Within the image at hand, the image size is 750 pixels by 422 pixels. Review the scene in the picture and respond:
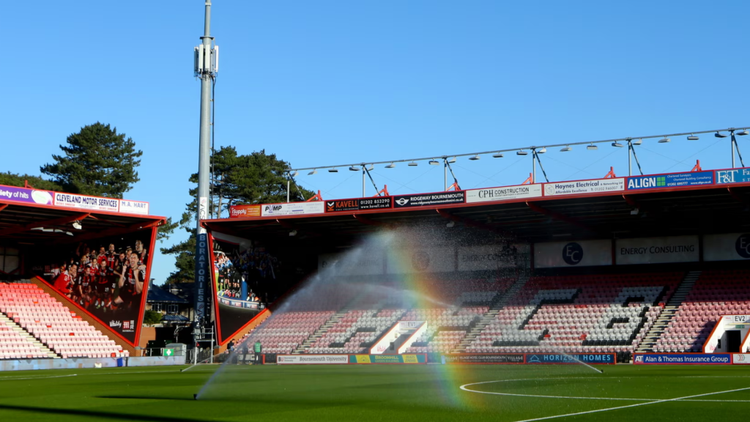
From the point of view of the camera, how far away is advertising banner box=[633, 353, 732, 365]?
39812mm

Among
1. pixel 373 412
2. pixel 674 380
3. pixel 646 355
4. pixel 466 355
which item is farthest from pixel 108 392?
pixel 646 355

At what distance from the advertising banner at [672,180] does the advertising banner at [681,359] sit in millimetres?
8461

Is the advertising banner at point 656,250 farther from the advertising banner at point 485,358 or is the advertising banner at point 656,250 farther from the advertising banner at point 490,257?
the advertising banner at point 485,358

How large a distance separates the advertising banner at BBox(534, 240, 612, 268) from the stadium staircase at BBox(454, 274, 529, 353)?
1.75 meters

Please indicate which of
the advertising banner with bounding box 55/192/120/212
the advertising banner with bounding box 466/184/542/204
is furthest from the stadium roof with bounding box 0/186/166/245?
the advertising banner with bounding box 466/184/542/204

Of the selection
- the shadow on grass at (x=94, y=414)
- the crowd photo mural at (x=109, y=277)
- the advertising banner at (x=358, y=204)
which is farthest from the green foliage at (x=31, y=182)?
the shadow on grass at (x=94, y=414)

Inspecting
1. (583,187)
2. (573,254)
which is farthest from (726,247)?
(583,187)

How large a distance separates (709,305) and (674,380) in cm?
2281

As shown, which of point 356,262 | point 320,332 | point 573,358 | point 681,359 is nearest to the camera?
point 681,359

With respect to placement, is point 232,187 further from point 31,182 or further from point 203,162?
point 203,162

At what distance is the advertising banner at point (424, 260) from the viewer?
57688mm

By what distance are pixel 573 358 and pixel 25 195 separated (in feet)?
101

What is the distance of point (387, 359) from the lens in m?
47.7

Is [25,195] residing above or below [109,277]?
above
